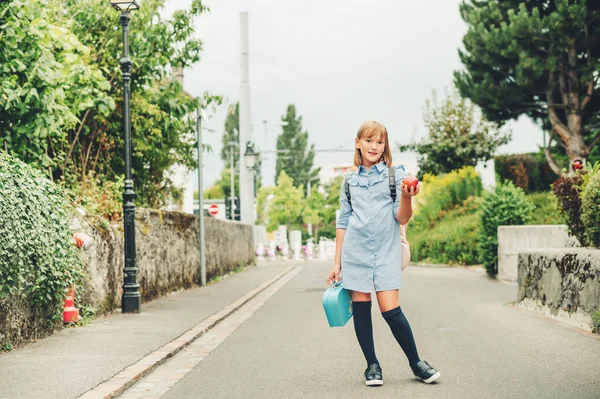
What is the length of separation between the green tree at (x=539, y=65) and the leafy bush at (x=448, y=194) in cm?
280

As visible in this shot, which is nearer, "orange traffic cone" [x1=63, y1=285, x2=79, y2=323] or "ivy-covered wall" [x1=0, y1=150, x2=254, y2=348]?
"ivy-covered wall" [x1=0, y1=150, x2=254, y2=348]

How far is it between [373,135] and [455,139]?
1192 inches

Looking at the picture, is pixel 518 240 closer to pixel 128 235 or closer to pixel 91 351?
pixel 128 235

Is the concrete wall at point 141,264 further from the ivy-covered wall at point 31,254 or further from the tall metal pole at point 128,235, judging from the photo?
the tall metal pole at point 128,235

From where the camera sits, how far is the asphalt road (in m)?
5.59

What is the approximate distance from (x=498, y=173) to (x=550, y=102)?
364 centimetres

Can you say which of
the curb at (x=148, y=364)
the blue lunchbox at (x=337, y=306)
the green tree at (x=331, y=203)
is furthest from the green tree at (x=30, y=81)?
the green tree at (x=331, y=203)

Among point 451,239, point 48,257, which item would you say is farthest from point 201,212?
point 451,239

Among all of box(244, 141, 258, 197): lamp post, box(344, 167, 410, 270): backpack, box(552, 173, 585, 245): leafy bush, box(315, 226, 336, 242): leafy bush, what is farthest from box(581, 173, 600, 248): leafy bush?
box(315, 226, 336, 242): leafy bush

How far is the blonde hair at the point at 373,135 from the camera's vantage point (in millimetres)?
5633

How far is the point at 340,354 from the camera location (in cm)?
734

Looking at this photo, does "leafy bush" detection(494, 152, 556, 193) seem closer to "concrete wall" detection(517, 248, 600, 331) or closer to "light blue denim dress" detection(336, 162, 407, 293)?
"concrete wall" detection(517, 248, 600, 331)

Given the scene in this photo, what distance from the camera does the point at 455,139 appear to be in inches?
1387

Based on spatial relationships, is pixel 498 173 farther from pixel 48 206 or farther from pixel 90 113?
pixel 48 206
